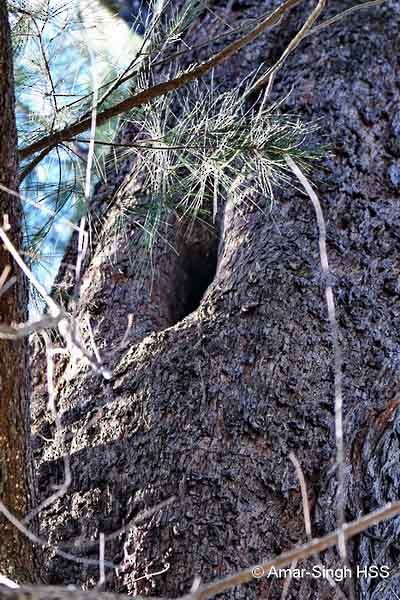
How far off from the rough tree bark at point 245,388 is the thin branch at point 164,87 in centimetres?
27

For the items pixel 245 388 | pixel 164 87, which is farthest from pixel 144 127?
pixel 245 388

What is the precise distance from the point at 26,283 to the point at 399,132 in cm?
70

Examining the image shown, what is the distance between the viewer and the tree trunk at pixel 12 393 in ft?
3.01

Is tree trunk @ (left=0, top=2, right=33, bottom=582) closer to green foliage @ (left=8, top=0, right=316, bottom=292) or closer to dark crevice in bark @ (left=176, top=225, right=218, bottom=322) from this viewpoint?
green foliage @ (left=8, top=0, right=316, bottom=292)

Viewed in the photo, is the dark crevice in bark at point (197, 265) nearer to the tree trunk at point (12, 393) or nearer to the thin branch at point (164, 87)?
the thin branch at point (164, 87)

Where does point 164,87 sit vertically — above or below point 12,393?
above

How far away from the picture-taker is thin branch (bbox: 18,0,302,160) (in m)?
1.03

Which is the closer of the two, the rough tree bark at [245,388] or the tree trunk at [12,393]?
the tree trunk at [12,393]

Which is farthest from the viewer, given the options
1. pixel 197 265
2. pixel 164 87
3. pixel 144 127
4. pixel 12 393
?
pixel 197 265

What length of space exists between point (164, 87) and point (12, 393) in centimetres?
41

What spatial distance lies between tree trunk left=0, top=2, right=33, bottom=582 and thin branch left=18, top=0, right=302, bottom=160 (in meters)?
0.13

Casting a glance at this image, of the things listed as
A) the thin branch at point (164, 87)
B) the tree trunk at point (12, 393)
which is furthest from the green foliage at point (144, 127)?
the tree trunk at point (12, 393)

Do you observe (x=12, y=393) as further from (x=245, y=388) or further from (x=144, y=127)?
(x=144, y=127)

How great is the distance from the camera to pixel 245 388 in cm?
112
